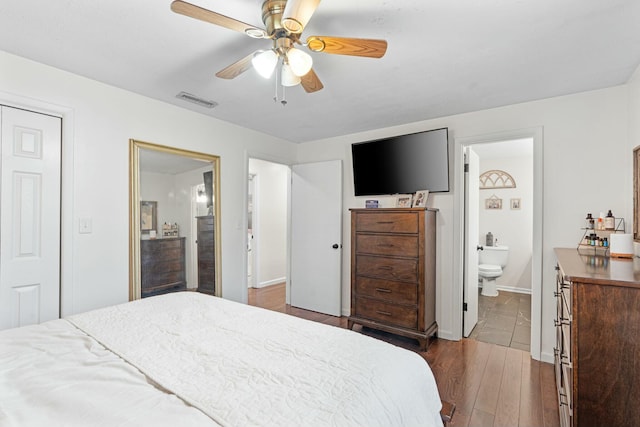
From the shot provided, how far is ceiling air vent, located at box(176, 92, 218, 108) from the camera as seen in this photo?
8.49 ft


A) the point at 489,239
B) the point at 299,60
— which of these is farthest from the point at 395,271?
the point at 489,239

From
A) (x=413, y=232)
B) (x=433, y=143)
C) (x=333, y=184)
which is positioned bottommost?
(x=413, y=232)

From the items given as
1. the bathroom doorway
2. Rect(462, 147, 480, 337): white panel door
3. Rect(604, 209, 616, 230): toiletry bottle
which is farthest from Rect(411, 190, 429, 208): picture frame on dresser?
the bathroom doorway

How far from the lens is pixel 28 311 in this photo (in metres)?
2.04

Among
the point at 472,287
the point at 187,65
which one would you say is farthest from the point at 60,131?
the point at 472,287

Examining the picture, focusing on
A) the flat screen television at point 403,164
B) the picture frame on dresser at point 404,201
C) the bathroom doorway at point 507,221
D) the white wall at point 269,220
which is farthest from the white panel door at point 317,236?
the bathroom doorway at point 507,221

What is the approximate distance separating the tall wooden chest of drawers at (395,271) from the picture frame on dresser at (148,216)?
193 centimetres

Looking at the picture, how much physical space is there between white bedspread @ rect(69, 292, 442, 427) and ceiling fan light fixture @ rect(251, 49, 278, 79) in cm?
Answer: 128

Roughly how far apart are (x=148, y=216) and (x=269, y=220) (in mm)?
2760

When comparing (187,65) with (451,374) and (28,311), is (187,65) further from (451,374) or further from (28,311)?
(451,374)

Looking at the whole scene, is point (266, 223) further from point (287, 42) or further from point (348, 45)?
point (348, 45)

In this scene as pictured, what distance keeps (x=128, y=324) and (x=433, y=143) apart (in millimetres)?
2941

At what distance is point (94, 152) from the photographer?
232 centimetres

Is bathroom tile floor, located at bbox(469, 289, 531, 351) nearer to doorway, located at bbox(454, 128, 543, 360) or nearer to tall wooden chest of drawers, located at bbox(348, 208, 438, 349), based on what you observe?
doorway, located at bbox(454, 128, 543, 360)
